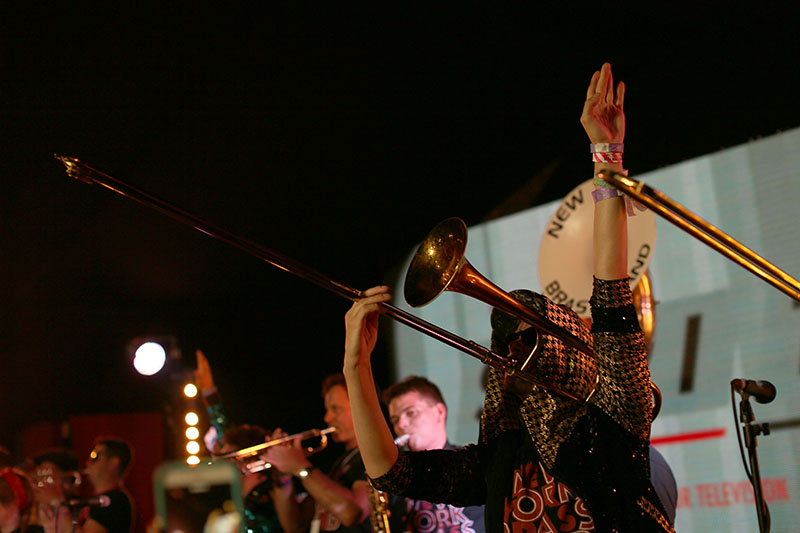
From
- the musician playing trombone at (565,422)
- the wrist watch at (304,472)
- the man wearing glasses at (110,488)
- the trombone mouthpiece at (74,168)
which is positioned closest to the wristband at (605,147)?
the musician playing trombone at (565,422)

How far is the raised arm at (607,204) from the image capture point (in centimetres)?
175

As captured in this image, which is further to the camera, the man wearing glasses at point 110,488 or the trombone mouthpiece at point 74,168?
the man wearing glasses at point 110,488

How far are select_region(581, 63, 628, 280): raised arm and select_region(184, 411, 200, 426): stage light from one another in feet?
13.9

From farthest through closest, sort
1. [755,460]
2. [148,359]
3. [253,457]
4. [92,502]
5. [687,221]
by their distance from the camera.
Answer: [148,359] → [92,502] → [253,457] → [755,460] → [687,221]

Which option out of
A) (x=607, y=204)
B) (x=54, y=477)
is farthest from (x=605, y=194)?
(x=54, y=477)

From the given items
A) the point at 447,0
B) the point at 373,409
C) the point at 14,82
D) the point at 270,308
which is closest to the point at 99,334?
the point at 270,308

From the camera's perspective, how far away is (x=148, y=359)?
19.3 feet

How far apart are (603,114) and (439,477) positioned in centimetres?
105

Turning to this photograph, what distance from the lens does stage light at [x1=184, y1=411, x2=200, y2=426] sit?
544 cm

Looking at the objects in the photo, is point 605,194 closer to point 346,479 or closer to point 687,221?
point 687,221

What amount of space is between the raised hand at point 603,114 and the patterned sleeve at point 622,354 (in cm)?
33

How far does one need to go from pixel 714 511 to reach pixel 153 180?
4.43 m

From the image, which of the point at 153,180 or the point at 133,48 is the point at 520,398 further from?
the point at 153,180

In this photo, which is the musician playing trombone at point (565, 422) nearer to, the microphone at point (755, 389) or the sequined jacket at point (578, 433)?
the sequined jacket at point (578, 433)
